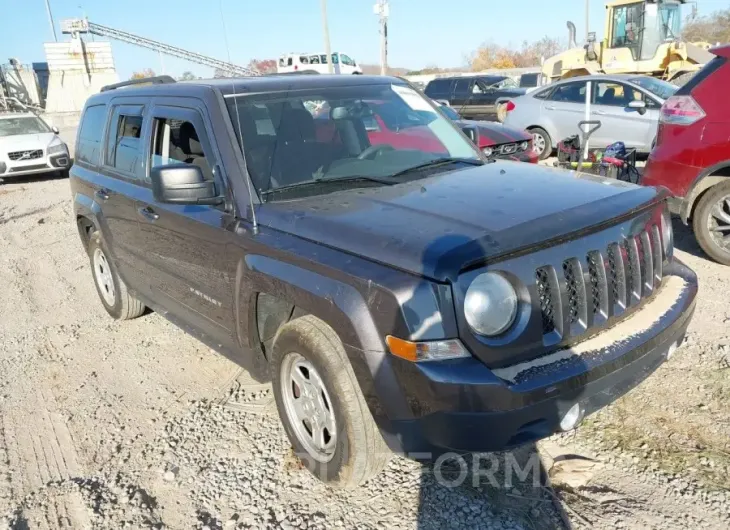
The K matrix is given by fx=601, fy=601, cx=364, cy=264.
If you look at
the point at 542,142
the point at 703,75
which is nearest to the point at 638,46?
the point at 542,142

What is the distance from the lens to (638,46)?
17844mm

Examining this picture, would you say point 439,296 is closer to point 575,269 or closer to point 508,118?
point 575,269

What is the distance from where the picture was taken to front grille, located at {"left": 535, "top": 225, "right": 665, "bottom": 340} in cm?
241

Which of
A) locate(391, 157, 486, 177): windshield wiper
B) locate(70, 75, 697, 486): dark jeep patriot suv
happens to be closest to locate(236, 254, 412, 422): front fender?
locate(70, 75, 697, 486): dark jeep patriot suv

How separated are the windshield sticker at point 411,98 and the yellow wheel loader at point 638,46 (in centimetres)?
1528

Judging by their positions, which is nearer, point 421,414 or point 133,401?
point 421,414

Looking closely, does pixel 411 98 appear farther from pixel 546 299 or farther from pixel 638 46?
pixel 638 46

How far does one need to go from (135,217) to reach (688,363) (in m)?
3.77

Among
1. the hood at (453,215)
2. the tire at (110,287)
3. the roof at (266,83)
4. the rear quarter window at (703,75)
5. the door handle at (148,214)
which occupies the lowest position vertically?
the tire at (110,287)

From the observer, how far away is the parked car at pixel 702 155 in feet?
16.9

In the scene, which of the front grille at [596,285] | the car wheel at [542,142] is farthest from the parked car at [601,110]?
the front grille at [596,285]

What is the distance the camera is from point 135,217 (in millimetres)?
4129

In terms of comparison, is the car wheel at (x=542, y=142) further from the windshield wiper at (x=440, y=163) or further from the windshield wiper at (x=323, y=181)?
the windshield wiper at (x=323, y=181)

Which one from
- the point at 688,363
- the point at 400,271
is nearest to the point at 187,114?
the point at 400,271
